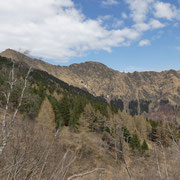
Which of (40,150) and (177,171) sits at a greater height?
(40,150)

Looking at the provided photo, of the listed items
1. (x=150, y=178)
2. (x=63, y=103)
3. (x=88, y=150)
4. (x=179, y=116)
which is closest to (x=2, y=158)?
(x=150, y=178)

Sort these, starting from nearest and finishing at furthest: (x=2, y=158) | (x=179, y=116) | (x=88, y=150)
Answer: (x=2, y=158) < (x=179, y=116) < (x=88, y=150)

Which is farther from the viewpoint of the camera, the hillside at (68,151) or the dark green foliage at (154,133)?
the dark green foliage at (154,133)

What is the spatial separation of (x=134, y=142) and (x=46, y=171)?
3579 centimetres

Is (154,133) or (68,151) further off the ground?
(68,151)

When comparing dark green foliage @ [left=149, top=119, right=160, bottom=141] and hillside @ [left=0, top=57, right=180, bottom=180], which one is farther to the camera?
dark green foliage @ [left=149, top=119, right=160, bottom=141]

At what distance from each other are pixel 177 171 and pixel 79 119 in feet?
138

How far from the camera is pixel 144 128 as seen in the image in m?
58.3

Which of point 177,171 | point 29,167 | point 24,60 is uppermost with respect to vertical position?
point 24,60

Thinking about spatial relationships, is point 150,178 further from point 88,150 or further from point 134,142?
point 134,142

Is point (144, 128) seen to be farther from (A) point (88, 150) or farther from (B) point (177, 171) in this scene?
(B) point (177, 171)

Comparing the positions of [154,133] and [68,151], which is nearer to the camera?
[68,151]

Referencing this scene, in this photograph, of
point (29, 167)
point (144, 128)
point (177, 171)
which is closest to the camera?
point (29, 167)

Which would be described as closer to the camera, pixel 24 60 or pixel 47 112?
pixel 24 60
